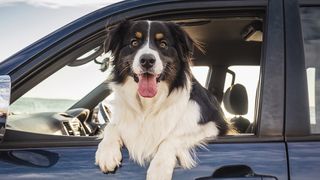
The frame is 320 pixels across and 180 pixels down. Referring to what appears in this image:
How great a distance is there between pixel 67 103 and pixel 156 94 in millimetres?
872

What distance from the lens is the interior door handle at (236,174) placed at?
2.03 meters

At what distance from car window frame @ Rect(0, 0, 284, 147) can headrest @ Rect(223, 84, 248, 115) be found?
3.04ft

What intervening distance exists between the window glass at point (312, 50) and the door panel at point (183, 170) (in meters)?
0.27

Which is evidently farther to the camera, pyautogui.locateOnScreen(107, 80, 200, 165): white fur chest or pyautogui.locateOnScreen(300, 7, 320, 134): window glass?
pyautogui.locateOnScreen(107, 80, 200, 165): white fur chest

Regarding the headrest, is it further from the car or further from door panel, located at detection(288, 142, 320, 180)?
door panel, located at detection(288, 142, 320, 180)

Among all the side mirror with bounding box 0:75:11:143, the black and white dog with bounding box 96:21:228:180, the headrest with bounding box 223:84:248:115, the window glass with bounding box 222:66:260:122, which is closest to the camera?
the side mirror with bounding box 0:75:11:143

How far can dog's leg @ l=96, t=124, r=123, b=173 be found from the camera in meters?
2.06

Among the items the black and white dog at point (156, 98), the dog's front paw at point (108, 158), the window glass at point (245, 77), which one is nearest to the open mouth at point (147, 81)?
the black and white dog at point (156, 98)

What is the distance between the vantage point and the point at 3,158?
6.90ft

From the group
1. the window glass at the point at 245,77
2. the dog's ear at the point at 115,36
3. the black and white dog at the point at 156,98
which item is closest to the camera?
the black and white dog at the point at 156,98

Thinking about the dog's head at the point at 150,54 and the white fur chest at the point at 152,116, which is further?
the dog's head at the point at 150,54

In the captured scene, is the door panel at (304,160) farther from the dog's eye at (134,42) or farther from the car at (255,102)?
the dog's eye at (134,42)

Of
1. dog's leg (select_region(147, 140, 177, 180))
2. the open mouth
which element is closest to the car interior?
the open mouth

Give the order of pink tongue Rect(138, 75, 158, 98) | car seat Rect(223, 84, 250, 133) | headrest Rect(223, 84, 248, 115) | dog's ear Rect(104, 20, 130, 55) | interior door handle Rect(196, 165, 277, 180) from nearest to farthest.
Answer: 1. interior door handle Rect(196, 165, 277, 180)
2. dog's ear Rect(104, 20, 130, 55)
3. pink tongue Rect(138, 75, 158, 98)
4. car seat Rect(223, 84, 250, 133)
5. headrest Rect(223, 84, 248, 115)
